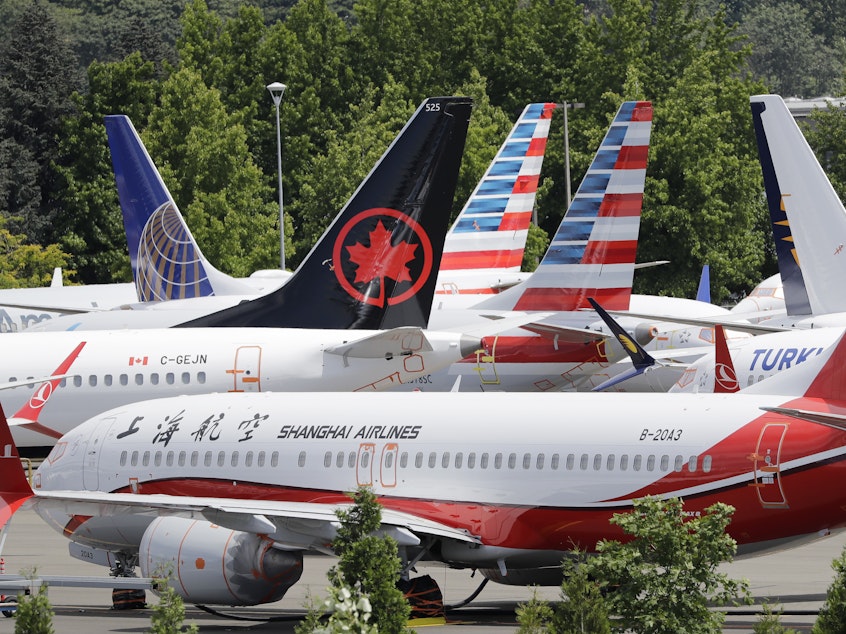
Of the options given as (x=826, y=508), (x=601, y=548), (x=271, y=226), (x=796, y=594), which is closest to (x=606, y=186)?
(x=796, y=594)

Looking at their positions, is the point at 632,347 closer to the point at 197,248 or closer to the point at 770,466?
the point at 770,466

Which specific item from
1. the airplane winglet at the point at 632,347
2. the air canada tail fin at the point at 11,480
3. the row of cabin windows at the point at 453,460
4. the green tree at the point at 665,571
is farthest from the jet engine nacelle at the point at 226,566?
the airplane winglet at the point at 632,347

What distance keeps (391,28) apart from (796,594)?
71821mm

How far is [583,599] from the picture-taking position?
13266 millimetres

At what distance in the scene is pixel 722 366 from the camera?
23.2m

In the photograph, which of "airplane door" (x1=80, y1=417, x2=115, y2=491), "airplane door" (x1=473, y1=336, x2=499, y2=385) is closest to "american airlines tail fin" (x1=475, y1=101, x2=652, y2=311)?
"airplane door" (x1=473, y1=336, x2=499, y2=385)

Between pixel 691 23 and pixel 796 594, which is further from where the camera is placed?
pixel 691 23

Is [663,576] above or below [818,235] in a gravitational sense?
below

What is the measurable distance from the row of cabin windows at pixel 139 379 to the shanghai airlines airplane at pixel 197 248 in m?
4.48

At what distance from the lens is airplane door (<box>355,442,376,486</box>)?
20953 millimetres

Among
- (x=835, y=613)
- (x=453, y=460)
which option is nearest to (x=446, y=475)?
(x=453, y=460)

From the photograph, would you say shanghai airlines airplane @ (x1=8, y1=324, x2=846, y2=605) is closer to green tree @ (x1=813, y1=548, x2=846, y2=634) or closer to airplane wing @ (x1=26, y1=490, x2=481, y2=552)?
airplane wing @ (x1=26, y1=490, x2=481, y2=552)

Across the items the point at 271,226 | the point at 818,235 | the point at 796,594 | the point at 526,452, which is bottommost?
the point at 796,594

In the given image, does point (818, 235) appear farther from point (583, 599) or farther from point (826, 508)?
point (583, 599)
